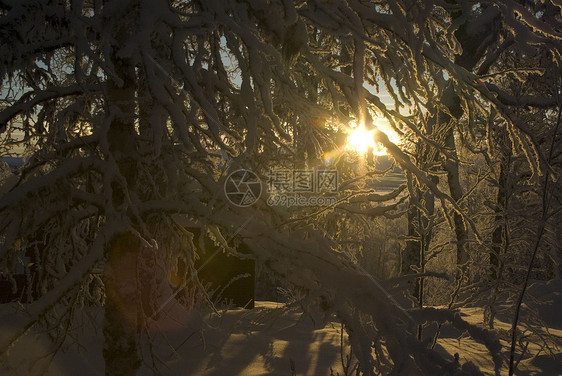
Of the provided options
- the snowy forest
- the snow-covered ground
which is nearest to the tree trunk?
the snowy forest

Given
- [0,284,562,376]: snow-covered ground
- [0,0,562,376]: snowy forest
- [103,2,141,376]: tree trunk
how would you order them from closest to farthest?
[0,0,562,376]: snowy forest
[103,2,141,376]: tree trunk
[0,284,562,376]: snow-covered ground

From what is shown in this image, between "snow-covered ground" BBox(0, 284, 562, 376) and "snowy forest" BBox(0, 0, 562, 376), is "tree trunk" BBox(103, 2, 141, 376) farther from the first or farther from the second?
"snow-covered ground" BBox(0, 284, 562, 376)

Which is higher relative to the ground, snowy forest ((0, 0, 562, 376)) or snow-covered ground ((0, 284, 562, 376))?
snowy forest ((0, 0, 562, 376))

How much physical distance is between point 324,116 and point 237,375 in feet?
11.5

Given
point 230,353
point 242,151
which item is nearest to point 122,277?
point 242,151

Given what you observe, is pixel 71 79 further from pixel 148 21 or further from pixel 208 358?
pixel 208 358

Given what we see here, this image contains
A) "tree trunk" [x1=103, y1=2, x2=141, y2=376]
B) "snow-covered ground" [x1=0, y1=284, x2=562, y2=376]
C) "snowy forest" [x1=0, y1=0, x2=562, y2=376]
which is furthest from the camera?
"snow-covered ground" [x1=0, y1=284, x2=562, y2=376]

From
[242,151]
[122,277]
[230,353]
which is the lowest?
[230,353]

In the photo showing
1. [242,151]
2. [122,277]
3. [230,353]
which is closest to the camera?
[242,151]

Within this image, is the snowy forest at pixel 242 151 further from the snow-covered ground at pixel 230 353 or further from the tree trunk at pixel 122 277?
the snow-covered ground at pixel 230 353

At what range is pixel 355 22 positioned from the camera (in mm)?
2420

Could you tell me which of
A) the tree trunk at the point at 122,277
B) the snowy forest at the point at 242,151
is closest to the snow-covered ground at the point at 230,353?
the tree trunk at the point at 122,277

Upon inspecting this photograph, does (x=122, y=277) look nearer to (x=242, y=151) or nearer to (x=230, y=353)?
(x=242, y=151)

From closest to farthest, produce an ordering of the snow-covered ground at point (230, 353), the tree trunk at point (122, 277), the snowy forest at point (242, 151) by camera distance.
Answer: the snowy forest at point (242, 151)
the tree trunk at point (122, 277)
the snow-covered ground at point (230, 353)
